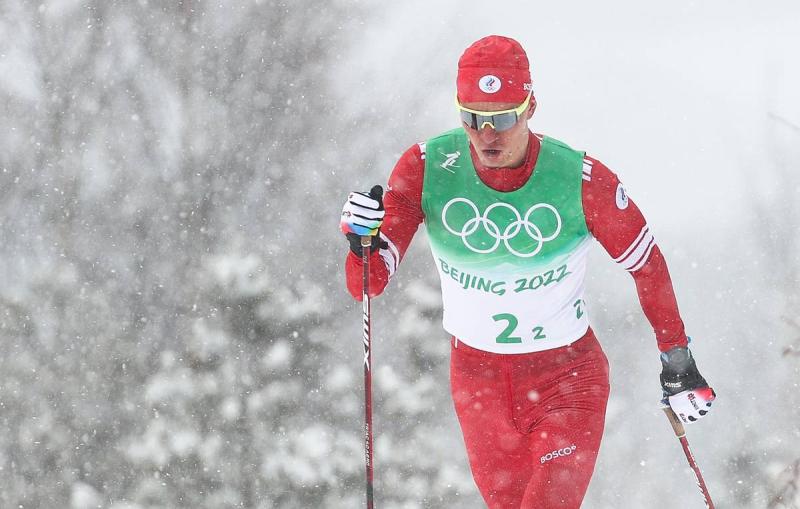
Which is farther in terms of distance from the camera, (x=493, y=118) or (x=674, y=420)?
(x=674, y=420)

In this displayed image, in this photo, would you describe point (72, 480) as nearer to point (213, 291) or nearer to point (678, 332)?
point (213, 291)

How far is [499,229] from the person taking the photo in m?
3.65

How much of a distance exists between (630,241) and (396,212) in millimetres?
793

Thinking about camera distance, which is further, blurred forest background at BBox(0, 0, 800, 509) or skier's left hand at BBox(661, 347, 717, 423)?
blurred forest background at BBox(0, 0, 800, 509)

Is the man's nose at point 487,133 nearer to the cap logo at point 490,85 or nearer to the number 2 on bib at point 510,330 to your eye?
the cap logo at point 490,85

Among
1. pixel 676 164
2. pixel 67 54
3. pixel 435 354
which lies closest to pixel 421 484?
pixel 435 354

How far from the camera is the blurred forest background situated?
15.2 meters

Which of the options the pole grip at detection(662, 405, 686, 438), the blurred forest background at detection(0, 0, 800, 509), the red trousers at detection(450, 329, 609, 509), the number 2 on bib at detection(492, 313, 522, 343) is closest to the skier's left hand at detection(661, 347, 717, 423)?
the pole grip at detection(662, 405, 686, 438)

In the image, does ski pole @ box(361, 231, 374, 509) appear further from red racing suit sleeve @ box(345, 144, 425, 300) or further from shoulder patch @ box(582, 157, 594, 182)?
Result: shoulder patch @ box(582, 157, 594, 182)

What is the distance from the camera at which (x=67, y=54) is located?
57.7 feet

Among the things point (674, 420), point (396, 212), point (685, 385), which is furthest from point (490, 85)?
point (674, 420)

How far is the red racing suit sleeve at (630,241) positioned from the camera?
3.52m

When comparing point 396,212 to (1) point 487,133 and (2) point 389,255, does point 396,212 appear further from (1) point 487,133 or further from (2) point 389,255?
(1) point 487,133

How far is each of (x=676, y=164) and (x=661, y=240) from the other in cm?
121
